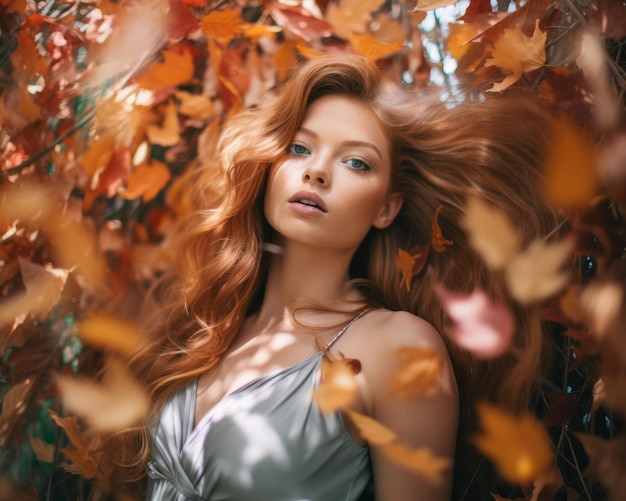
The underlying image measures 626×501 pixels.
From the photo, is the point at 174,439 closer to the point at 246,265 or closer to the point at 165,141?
the point at 246,265

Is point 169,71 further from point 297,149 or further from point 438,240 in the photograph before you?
point 438,240

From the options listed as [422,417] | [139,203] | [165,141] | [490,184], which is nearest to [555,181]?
[490,184]

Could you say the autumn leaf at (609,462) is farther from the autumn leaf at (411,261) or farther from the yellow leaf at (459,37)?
the yellow leaf at (459,37)

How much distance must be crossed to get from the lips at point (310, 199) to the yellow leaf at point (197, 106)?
807 millimetres

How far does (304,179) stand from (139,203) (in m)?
0.97

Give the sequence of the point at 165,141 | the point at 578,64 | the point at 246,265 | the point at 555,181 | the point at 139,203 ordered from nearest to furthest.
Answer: the point at 555,181 → the point at 578,64 → the point at 246,265 → the point at 165,141 → the point at 139,203

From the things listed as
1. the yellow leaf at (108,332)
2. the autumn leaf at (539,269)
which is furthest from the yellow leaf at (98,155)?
the autumn leaf at (539,269)

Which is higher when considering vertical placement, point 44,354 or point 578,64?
point 578,64

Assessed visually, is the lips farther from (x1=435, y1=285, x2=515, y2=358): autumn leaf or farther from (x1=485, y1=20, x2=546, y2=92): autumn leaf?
(x1=485, y1=20, x2=546, y2=92): autumn leaf

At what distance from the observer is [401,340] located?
1469 millimetres

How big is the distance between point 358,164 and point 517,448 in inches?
28.3

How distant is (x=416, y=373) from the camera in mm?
1397

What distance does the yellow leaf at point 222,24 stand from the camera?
5.74 ft

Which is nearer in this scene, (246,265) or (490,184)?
(490,184)
